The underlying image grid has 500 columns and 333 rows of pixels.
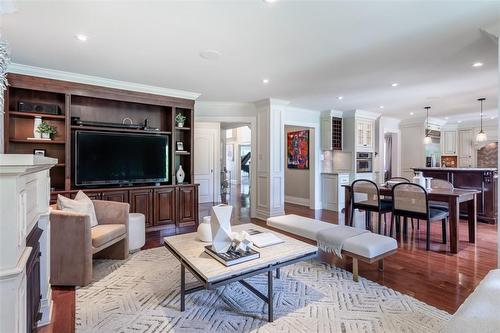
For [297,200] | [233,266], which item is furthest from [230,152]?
[233,266]

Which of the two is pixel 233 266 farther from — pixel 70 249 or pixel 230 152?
pixel 230 152

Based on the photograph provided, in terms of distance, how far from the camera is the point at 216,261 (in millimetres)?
2020

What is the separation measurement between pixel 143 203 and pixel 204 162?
340cm

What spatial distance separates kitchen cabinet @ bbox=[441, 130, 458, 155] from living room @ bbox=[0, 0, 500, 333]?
2.63m

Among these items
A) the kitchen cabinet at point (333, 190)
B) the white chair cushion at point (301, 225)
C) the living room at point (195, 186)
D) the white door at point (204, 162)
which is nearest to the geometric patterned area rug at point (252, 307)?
the living room at point (195, 186)

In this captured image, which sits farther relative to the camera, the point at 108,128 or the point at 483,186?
the point at 483,186

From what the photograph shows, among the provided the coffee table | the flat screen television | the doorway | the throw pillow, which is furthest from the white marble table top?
the doorway

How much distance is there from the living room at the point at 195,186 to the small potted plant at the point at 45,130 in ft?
0.06

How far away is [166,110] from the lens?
16.7ft

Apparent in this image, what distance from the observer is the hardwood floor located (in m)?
2.32

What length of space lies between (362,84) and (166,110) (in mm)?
3421

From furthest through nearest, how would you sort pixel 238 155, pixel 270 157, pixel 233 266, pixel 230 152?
1. pixel 230 152
2. pixel 238 155
3. pixel 270 157
4. pixel 233 266

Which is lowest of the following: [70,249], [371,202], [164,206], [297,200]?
[297,200]

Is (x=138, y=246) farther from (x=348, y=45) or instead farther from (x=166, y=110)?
(x=348, y=45)
